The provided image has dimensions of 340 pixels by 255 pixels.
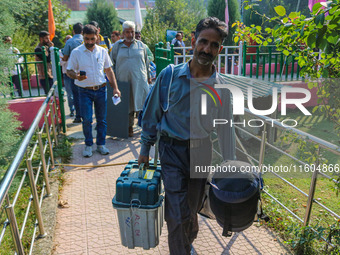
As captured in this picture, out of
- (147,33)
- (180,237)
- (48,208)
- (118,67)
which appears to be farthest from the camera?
(147,33)

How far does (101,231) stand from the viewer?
3600mm

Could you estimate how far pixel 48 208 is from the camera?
12.6 ft

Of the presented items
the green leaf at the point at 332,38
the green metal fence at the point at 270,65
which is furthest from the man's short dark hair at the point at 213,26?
the green metal fence at the point at 270,65

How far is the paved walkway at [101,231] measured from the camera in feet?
10.7

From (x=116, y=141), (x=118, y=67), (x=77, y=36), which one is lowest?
(x=116, y=141)

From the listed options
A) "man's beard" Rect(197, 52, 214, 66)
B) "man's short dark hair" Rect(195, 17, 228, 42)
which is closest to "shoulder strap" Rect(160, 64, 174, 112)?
"man's beard" Rect(197, 52, 214, 66)

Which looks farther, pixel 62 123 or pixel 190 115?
pixel 62 123

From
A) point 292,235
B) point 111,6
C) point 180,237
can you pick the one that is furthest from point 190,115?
point 111,6

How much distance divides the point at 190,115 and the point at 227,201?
2.41ft

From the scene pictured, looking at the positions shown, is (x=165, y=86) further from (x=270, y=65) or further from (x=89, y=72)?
(x=270, y=65)

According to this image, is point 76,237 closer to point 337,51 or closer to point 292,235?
point 292,235

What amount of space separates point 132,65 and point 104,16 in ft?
70.6

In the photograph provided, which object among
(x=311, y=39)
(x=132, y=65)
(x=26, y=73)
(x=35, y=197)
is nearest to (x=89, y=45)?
(x=132, y=65)

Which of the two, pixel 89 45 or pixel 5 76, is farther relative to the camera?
pixel 89 45
